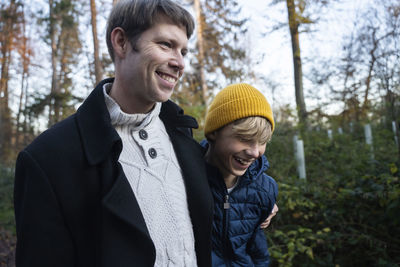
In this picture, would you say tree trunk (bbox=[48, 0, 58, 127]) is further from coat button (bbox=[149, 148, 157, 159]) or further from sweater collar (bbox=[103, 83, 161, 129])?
coat button (bbox=[149, 148, 157, 159])

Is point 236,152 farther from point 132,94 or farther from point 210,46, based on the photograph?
point 210,46

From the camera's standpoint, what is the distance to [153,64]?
4.82ft

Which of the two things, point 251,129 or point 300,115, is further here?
point 300,115

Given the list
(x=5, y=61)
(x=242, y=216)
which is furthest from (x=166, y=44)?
(x=5, y=61)

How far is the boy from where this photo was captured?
194cm

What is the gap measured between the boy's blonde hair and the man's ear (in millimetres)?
849

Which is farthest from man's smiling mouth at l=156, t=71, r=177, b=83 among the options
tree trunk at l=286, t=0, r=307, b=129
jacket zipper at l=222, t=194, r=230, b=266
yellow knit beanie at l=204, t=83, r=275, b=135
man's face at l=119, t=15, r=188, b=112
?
tree trunk at l=286, t=0, r=307, b=129

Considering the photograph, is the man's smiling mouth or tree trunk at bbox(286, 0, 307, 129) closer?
the man's smiling mouth

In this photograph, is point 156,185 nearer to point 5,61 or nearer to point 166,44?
point 166,44

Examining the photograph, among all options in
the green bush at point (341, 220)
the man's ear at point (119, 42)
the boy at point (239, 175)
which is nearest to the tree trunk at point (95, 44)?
the green bush at point (341, 220)

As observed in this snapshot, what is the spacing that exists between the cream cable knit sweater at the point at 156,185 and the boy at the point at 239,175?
1.45 ft

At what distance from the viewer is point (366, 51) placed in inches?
165

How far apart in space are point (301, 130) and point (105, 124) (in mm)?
6631

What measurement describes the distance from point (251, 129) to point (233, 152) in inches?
7.5
